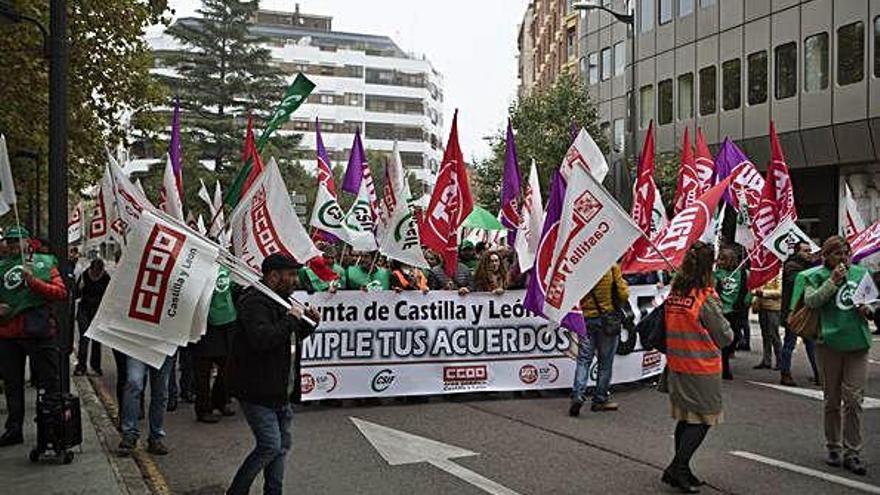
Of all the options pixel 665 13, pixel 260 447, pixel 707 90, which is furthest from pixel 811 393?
pixel 665 13

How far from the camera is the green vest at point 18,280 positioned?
24.7 ft

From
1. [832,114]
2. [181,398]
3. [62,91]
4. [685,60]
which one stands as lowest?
[181,398]

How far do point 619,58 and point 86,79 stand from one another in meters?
28.5

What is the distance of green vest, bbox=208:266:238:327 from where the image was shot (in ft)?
29.9

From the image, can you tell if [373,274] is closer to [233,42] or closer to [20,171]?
[20,171]

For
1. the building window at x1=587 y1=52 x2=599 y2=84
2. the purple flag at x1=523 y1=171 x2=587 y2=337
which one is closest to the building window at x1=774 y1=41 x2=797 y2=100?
the building window at x1=587 y1=52 x2=599 y2=84

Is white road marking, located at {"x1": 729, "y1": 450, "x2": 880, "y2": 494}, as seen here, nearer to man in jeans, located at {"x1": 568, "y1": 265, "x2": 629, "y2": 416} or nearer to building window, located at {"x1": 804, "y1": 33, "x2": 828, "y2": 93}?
man in jeans, located at {"x1": 568, "y1": 265, "x2": 629, "y2": 416}

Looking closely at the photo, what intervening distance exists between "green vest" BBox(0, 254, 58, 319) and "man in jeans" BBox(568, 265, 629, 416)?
5.18m

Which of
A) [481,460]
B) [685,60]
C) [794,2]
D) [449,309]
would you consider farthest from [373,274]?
[685,60]

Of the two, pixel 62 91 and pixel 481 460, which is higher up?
pixel 62 91

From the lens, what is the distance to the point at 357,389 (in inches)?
393

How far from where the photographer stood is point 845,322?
23.0 ft

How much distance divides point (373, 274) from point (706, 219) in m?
4.28

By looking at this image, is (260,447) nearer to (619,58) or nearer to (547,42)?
(619,58)
